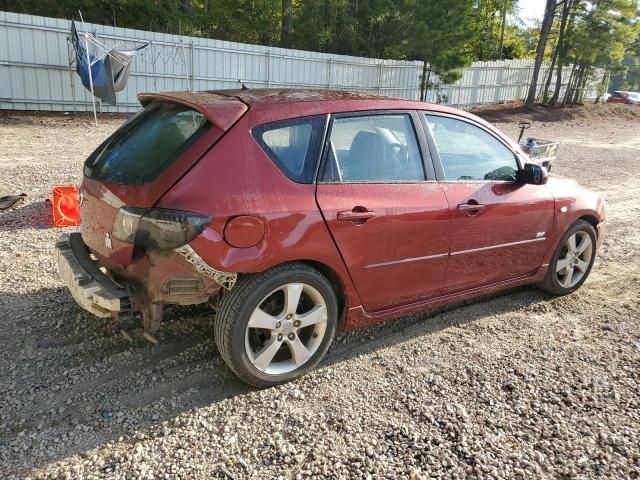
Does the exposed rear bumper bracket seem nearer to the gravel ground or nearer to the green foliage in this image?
the gravel ground

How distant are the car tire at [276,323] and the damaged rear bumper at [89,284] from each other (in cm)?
→ 58

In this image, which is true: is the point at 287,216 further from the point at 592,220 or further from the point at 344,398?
the point at 592,220

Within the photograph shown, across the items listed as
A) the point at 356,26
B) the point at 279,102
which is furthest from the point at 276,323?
the point at 356,26

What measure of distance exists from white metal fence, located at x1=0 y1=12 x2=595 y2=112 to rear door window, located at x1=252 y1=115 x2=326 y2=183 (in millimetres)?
14582

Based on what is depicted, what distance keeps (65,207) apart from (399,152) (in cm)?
415

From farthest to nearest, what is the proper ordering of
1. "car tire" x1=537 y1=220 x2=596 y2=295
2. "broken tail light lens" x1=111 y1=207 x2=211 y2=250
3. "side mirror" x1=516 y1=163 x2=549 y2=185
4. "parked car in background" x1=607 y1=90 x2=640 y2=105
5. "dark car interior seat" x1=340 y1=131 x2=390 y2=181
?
"parked car in background" x1=607 y1=90 x2=640 y2=105
"car tire" x1=537 y1=220 x2=596 y2=295
"side mirror" x1=516 y1=163 x2=549 y2=185
"dark car interior seat" x1=340 y1=131 x2=390 y2=181
"broken tail light lens" x1=111 y1=207 x2=211 y2=250

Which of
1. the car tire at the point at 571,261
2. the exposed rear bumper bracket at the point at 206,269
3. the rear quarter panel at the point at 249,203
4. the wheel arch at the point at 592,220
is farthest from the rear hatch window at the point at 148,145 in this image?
the wheel arch at the point at 592,220

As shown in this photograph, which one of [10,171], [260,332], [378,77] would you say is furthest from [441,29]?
[260,332]

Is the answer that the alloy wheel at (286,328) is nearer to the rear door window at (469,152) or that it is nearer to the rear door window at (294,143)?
the rear door window at (294,143)

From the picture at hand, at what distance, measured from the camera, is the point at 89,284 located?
318 cm

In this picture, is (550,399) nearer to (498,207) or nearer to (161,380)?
(498,207)

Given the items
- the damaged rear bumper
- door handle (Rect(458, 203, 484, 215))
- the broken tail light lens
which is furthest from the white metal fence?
door handle (Rect(458, 203, 484, 215))

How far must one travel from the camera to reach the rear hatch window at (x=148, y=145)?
314 cm

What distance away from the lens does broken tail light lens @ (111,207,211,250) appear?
2.91 meters
